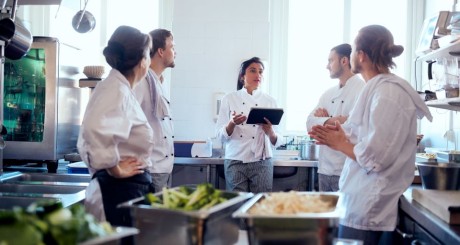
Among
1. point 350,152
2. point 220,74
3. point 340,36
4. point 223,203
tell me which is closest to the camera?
point 223,203

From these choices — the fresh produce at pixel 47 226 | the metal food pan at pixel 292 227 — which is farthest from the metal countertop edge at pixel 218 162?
the fresh produce at pixel 47 226

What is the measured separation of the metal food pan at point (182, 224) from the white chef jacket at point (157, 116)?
128 cm

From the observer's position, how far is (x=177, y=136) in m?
4.80

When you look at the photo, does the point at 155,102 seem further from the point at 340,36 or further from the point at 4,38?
the point at 340,36

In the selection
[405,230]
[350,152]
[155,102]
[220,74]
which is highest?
[220,74]

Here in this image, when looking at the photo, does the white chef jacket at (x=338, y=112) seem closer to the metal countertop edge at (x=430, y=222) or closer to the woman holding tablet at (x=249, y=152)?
the woman holding tablet at (x=249, y=152)

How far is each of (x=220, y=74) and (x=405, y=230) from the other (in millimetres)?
2687

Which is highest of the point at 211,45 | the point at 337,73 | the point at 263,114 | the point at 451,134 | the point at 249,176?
the point at 211,45

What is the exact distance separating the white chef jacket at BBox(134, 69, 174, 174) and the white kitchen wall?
1.87 metres

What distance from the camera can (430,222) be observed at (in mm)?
1942

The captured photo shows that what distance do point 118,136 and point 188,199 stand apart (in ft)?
1.63

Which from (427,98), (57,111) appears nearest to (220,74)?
(57,111)

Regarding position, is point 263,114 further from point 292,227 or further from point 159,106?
point 292,227

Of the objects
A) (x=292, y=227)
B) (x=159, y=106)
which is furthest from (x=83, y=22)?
(x=292, y=227)
